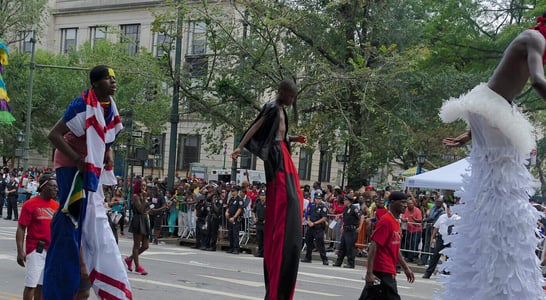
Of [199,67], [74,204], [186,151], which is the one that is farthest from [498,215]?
[186,151]

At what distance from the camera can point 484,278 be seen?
15.5 ft

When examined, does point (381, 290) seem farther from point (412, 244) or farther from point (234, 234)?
point (234, 234)

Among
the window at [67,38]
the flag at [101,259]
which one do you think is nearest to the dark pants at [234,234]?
the flag at [101,259]

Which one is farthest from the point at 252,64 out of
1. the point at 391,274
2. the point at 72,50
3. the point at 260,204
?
the point at 72,50

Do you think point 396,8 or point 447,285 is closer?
point 447,285

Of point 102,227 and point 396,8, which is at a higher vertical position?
point 396,8

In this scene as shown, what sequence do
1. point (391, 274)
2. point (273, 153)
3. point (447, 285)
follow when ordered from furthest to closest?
1. point (391, 274)
2. point (273, 153)
3. point (447, 285)

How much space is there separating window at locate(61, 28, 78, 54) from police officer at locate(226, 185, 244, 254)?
3792cm

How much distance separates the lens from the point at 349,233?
18.7 metres

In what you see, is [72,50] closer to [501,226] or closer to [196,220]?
[196,220]

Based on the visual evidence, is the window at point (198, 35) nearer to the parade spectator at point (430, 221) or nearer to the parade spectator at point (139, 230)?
the parade spectator at point (430, 221)

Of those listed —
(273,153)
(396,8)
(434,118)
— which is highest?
(396,8)

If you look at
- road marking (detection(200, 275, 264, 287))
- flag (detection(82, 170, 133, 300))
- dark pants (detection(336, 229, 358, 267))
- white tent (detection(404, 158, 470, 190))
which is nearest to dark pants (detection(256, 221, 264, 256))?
dark pants (detection(336, 229, 358, 267))

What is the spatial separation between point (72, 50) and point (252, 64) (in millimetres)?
29911
